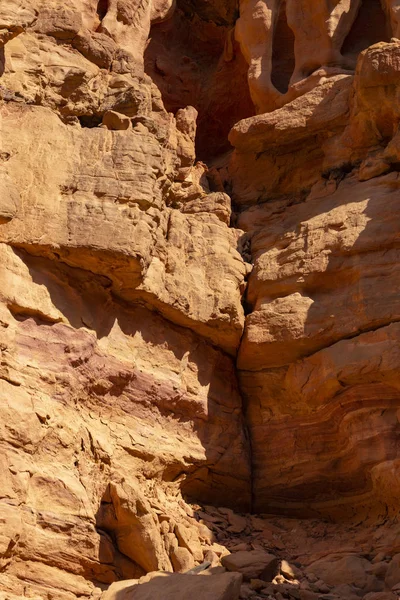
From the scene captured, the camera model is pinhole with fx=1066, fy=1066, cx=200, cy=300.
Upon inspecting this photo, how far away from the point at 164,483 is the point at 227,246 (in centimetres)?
312

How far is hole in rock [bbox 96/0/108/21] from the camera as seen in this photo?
1471 centimetres

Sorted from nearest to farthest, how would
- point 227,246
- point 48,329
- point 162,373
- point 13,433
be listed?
point 13,433, point 48,329, point 162,373, point 227,246

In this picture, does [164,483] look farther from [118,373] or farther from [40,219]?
[40,219]

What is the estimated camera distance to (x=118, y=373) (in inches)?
453

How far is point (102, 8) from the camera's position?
48.5 feet

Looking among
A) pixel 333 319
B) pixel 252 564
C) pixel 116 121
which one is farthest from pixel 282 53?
pixel 252 564

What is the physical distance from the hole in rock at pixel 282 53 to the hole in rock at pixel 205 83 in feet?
2.91

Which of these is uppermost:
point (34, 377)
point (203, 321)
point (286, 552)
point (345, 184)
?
point (345, 184)

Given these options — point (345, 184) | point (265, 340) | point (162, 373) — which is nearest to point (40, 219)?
point (162, 373)

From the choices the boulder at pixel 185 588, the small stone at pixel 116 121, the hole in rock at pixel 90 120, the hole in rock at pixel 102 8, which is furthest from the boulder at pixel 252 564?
the hole in rock at pixel 102 8

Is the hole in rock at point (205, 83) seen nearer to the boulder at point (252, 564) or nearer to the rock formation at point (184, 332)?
the rock formation at point (184, 332)

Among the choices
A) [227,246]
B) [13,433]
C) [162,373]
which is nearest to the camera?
[13,433]

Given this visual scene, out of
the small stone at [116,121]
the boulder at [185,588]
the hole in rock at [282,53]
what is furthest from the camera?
the hole in rock at [282,53]

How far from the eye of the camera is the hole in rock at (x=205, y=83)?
1670 cm
